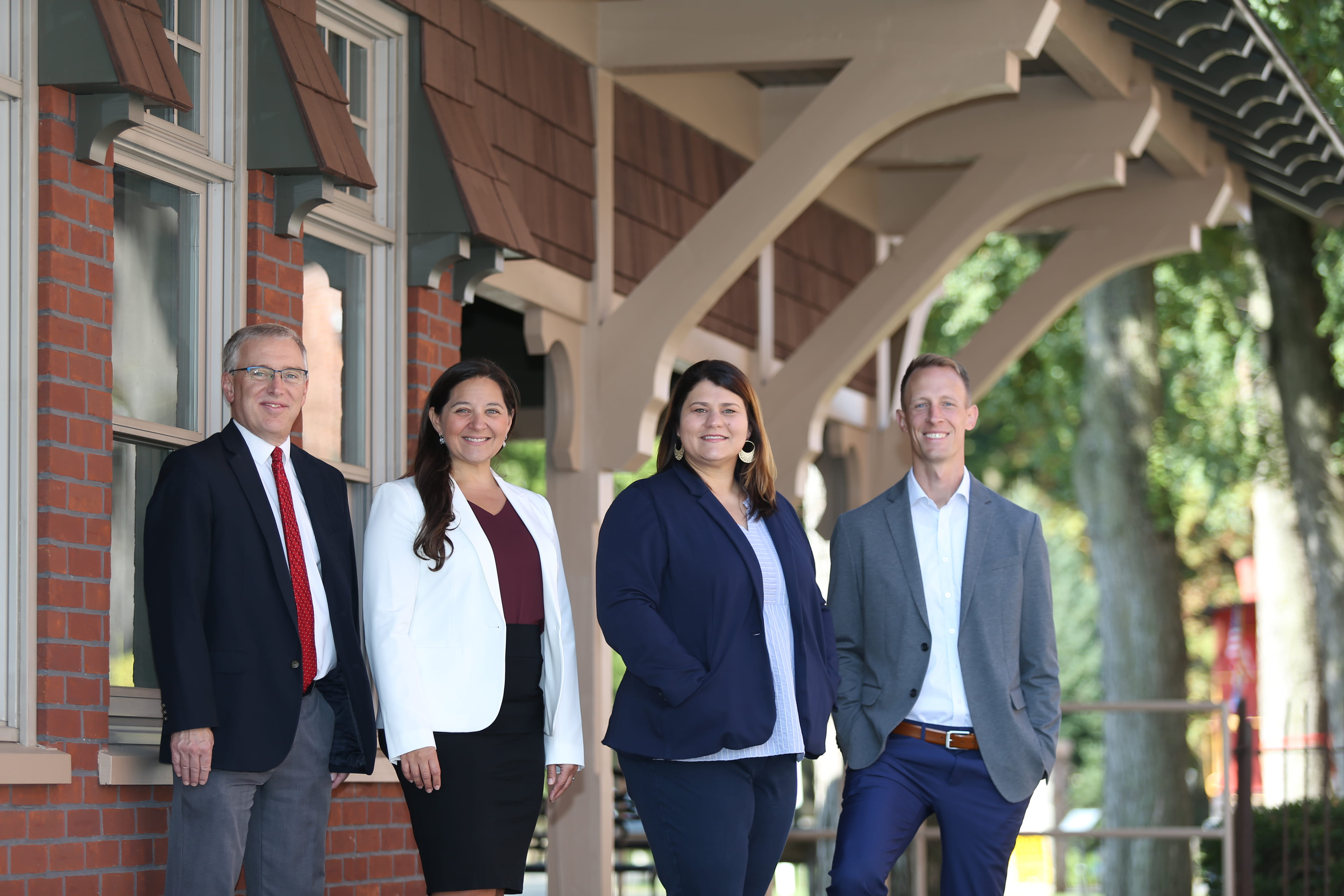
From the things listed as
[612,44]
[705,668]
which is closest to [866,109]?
[612,44]

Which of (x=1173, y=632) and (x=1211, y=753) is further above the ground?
(x=1173, y=632)

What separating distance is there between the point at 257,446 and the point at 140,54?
0.98 m

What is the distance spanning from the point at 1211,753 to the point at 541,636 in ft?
86.5

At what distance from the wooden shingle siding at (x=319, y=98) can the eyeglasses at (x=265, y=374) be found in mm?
1107

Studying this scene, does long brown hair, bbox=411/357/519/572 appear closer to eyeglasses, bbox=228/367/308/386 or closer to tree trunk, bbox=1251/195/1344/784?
eyeglasses, bbox=228/367/308/386

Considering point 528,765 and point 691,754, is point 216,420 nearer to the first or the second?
point 528,765

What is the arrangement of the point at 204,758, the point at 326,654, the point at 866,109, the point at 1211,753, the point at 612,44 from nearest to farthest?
1. the point at 204,758
2. the point at 326,654
3. the point at 866,109
4. the point at 612,44
5. the point at 1211,753

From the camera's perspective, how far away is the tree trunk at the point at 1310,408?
464 inches

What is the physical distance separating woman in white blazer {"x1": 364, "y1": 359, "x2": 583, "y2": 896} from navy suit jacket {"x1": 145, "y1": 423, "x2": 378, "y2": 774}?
142 millimetres

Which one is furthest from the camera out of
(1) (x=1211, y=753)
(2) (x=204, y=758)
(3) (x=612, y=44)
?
(1) (x=1211, y=753)

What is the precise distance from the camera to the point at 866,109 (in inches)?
254

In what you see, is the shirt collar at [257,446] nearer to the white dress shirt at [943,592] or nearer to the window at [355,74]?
the white dress shirt at [943,592]

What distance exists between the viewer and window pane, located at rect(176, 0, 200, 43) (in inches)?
192

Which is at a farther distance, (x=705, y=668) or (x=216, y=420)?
(x=216, y=420)
